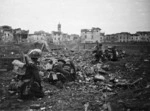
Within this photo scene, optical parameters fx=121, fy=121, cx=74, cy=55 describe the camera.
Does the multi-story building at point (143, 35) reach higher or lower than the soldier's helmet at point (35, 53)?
higher

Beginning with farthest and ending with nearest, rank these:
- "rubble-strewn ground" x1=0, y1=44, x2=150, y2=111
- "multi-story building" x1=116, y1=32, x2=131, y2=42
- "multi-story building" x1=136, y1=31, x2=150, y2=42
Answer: "multi-story building" x1=116, y1=32, x2=131, y2=42, "multi-story building" x1=136, y1=31, x2=150, y2=42, "rubble-strewn ground" x1=0, y1=44, x2=150, y2=111

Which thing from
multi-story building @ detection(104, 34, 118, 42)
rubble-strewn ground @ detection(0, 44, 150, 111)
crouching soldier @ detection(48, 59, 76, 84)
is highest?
multi-story building @ detection(104, 34, 118, 42)

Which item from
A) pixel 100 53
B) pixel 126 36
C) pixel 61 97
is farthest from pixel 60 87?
pixel 126 36

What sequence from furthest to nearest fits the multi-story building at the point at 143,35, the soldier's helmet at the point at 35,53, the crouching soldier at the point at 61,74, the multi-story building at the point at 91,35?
the multi-story building at the point at 143,35 < the multi-story building at the point at 91,35 < the crouching soldier at the point at 61,74 < the soldier's helmet at the point at 35,53

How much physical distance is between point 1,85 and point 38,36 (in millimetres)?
55322

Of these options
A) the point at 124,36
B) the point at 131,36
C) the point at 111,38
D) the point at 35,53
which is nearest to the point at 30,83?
the point at 35,53

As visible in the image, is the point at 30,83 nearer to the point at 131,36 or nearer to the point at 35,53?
the point at 35,53

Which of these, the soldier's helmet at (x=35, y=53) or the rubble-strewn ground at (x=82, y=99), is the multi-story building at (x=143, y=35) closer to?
the rubble-strewn ground at (x=82, y=99)

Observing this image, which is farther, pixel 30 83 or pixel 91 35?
pixel 91 35

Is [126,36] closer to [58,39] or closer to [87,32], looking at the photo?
[87,32]

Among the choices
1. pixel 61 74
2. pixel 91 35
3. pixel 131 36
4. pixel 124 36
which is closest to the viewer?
pixel 61 74

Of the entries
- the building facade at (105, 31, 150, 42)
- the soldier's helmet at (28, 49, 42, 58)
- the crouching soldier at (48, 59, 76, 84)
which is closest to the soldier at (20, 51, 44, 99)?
the soldier's helmet at (28, 49, 42, 58)

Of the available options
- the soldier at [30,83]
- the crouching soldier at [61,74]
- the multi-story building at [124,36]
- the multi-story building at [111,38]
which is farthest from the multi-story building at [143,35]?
the soldier at [30,83]

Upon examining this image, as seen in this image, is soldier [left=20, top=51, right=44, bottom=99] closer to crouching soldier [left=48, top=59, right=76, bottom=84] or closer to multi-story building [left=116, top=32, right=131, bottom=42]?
crouching soldier [left=48, top=59, right=76, bottom=84]
